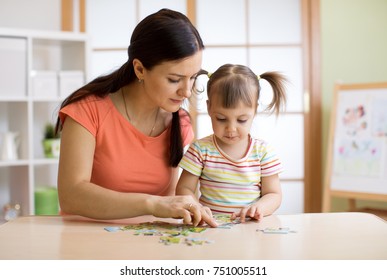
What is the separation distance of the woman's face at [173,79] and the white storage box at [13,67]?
8.42 feet

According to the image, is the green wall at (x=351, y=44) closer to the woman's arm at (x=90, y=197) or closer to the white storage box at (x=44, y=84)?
the white storage box at (x=44, y=84)

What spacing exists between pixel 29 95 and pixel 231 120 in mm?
2598

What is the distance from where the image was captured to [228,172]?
1.73 m

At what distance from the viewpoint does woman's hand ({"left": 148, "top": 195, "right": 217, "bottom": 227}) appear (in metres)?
1.35

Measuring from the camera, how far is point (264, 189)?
1.74 m

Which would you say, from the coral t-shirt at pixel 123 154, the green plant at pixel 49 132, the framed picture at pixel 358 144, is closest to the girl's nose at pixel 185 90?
the coral t-shirt at pixel 123 154

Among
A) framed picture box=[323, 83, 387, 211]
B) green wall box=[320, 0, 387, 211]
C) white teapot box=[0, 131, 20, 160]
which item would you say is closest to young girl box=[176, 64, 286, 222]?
framed picture box=[323, 83, 387, 211]

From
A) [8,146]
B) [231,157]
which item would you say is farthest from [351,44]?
[231,157]

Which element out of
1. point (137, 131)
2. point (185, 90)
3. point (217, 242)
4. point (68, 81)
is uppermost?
point (68, 81)

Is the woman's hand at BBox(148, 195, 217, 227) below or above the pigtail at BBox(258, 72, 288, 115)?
below

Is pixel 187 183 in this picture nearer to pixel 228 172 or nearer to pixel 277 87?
pixel 228 172

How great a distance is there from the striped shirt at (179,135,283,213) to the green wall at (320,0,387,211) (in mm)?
2827

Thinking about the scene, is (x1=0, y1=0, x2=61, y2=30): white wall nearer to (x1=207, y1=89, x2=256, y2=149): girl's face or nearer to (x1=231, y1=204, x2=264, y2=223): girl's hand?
(x1=207, y1=89, x2=256, y2=149): girl's face

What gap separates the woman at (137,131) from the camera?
146 centimetres
